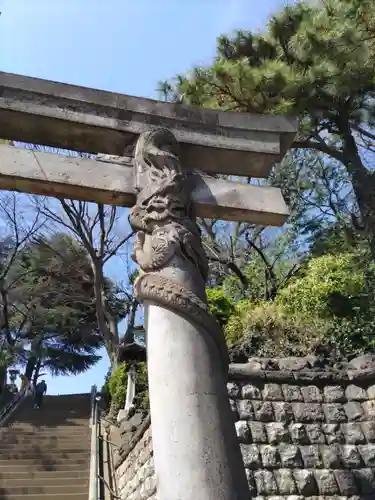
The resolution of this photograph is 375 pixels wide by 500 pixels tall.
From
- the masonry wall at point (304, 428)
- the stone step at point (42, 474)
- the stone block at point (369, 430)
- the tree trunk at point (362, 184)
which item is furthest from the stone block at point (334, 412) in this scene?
the stone step at point (42, 474)

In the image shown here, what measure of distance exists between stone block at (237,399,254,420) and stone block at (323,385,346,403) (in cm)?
116

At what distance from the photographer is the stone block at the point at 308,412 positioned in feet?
23.2

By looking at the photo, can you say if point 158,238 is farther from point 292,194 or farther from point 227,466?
point 292,194

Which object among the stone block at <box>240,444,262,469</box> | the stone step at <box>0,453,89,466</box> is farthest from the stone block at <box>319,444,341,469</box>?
the stone step at <box>0,453,89,466</box>

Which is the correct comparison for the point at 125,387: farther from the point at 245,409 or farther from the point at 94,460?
the point at 245,409

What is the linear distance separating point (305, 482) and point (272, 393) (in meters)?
1.22

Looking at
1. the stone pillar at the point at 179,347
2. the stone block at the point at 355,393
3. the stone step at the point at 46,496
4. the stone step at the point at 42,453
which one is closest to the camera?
the stone pillar at the point at 179,347

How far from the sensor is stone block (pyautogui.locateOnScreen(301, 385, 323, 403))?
730 cm

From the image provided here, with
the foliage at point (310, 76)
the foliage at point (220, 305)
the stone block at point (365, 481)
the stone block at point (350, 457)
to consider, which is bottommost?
the stone block at point (365, 481)

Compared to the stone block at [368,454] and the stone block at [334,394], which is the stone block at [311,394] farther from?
the stone block at [368,454]

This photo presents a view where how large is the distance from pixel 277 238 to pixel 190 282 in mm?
13267

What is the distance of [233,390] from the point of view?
23.3ft

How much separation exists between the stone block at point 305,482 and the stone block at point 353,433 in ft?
2.64

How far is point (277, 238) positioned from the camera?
645 inches
